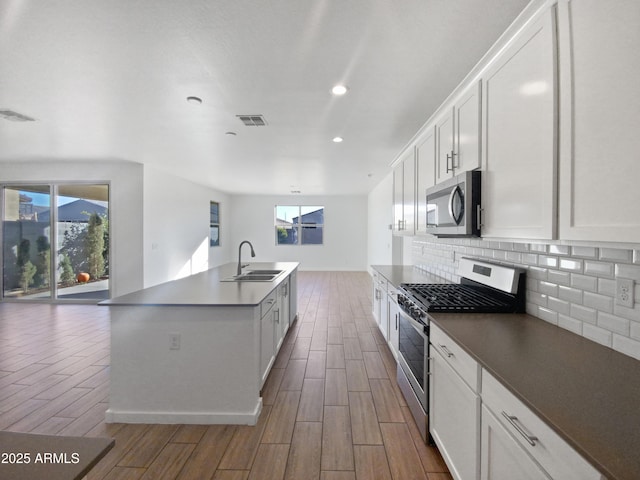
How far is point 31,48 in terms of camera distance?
6.47 ft

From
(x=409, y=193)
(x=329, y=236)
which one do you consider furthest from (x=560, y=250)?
(x=329, y=236)

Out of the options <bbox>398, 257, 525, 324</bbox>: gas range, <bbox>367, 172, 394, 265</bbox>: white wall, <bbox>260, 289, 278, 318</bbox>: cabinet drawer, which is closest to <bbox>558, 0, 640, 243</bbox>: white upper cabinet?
<bbox>398, 257, 525, 324</bbox>: gas range

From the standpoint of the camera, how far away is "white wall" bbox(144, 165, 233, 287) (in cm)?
563

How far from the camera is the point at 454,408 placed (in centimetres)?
154

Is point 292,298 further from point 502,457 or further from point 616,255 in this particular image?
point 616,255

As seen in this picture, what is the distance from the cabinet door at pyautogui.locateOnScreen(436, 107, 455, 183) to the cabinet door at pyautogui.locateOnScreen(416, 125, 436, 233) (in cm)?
9

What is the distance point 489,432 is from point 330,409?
1415 mm

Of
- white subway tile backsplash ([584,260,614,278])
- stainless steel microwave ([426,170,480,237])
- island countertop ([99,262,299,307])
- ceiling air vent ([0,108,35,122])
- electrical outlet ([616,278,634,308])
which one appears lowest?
island countertop ([99,262,299,307])

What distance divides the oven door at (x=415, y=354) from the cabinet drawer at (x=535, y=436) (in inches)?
27.9

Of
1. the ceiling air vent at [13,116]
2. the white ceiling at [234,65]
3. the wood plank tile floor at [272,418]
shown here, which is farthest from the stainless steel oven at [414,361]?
the ceiling air vent at [13,116]

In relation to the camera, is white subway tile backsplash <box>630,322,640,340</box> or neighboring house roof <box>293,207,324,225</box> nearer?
white subway tile backsplash <box>630,322,640,340</box>

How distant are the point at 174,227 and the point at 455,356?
253 inches

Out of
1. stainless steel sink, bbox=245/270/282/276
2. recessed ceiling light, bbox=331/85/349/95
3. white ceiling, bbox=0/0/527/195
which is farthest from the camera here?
stainless steel sink, bbox=245/270/282/276

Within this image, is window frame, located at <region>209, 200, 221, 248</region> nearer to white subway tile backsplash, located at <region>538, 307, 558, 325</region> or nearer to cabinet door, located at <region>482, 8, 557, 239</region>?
cabinet door, located at <region>482, 8, 557, 239</region>
